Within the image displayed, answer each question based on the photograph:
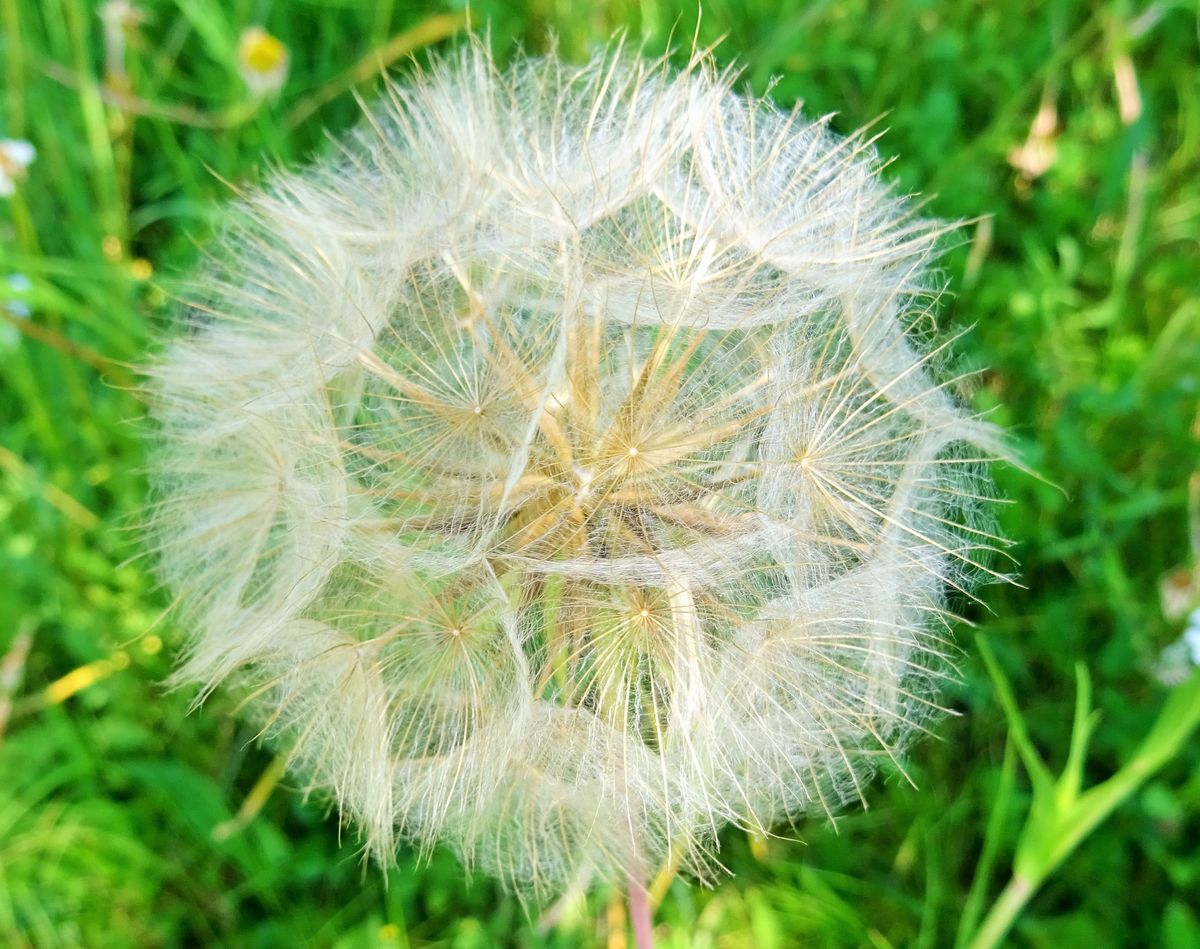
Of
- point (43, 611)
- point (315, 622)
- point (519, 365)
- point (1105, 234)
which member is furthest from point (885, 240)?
point (43, 611)

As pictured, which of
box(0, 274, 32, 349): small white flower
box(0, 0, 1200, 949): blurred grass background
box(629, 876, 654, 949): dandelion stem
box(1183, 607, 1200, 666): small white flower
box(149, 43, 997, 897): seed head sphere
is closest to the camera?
box(149, 43, 997, 897): seed head sphere

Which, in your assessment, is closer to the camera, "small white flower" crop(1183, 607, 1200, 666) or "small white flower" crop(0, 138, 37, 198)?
"small white flower" crop(1183, 607, 1200, 666)

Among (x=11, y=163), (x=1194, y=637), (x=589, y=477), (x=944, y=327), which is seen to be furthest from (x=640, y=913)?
(x=11, y=163)

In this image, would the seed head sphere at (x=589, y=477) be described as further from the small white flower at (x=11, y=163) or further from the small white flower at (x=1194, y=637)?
the small white flower at (x=11, y=163)

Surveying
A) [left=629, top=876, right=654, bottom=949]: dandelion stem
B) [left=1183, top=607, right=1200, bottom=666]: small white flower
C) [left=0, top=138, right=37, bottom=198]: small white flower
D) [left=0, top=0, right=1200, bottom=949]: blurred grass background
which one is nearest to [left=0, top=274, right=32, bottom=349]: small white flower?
[left=0, top=0, right=1200, bottom=949]: blurred grass background

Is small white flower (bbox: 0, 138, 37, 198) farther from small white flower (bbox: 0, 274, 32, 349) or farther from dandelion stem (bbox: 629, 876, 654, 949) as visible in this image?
dandelion stem (bbox: 629, 876, 654, 949)

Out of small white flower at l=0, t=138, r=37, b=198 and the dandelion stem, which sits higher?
small white flower at l=0, t=138, r=37, b=198
